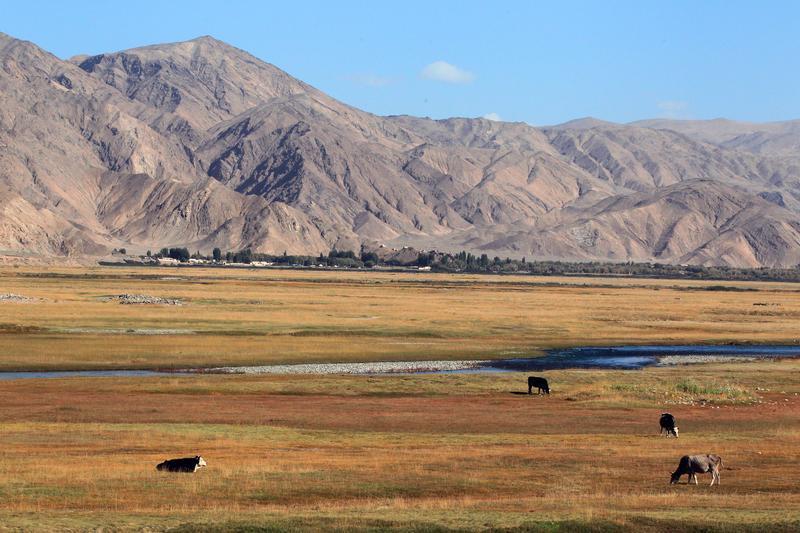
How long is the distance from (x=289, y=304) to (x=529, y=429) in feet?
252

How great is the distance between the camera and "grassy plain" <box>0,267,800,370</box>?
2709 inches

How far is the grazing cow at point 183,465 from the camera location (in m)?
28.9

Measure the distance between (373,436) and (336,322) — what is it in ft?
188

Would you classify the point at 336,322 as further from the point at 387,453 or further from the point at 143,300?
the point at 387,453

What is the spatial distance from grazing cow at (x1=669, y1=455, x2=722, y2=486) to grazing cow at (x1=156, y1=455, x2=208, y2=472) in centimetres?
1177

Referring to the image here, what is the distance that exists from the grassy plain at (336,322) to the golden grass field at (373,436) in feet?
1.85

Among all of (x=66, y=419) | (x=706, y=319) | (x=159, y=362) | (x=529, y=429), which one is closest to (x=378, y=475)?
(x=529, y=429)

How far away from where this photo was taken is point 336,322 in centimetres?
9388

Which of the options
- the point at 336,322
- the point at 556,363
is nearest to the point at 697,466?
the point at 556,363

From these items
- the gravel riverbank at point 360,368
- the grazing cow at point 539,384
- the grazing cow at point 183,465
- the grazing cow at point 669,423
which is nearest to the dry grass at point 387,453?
the grazing cow at point 183,465

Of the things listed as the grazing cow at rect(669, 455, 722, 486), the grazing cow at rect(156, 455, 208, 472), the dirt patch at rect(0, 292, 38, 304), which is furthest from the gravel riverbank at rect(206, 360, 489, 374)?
the dirt patch at rect(0, 292, 38, 304)

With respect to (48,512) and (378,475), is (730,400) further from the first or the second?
(48,512)

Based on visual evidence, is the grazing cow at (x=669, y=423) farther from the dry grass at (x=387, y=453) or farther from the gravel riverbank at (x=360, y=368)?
the gravel riverbank at (x=360, y=368)

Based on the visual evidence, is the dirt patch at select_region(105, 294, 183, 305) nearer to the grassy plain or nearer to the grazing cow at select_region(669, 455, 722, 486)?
the grassy plain
